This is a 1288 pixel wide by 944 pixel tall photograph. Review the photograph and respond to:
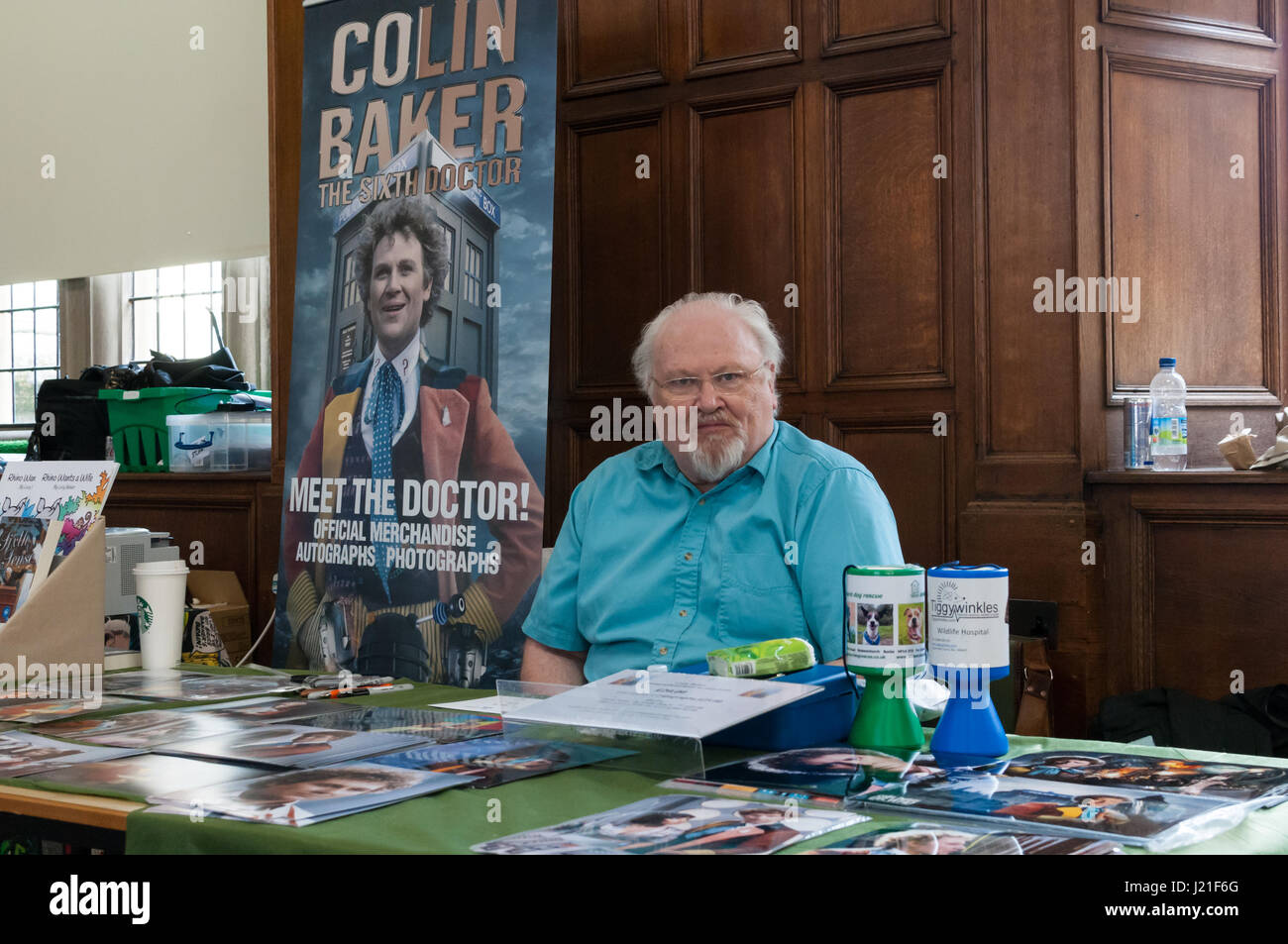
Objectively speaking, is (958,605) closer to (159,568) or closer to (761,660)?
(761,660)

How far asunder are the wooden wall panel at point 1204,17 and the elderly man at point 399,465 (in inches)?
65.5

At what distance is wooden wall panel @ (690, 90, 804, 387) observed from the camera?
3158 millimetres

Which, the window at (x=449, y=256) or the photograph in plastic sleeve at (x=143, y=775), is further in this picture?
the window at (x=449, y=256)

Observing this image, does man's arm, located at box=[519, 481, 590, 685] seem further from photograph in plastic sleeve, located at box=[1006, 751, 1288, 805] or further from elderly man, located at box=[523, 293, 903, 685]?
photograph in plastic sleeve, located at box=[1006, 751, 1288, 805]

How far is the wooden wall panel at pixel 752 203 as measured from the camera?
3158 millimetres

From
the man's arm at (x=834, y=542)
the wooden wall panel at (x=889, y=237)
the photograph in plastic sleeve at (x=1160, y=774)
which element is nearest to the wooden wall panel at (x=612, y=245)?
the wooden wall panel at (x=889, y=237)

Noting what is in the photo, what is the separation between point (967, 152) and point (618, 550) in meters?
1.43

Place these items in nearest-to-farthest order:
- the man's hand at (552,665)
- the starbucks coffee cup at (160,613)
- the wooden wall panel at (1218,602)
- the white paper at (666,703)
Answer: the white paper at (666,703) → the man's hand at (552,665) → the starbucks coffee cup at (160,613) → the wooden wall panel at (1218,602)

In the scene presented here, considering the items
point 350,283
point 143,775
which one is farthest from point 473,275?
point 143,775

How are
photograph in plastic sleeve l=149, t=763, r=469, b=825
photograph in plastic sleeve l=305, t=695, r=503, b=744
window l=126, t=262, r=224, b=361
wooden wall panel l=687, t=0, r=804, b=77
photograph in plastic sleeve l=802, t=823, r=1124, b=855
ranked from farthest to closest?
window l=126, t=262, r=224, b=361
wooden wall panel l=687, t=0, r=804, b=77
photograph in plastic sleeve l=305, t=695, r=503, b=744
photograph in plastic sleeve l=149, t=763, r=469, b=825
photograph in plastic sleeve l=802, t=823, r=1124, b=855

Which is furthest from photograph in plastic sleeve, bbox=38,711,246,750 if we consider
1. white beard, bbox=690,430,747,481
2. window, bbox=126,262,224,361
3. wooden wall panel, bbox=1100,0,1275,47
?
window, bbox=126,262,224,361

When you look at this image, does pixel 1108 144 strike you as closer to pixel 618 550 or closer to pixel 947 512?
pixel 947 512
